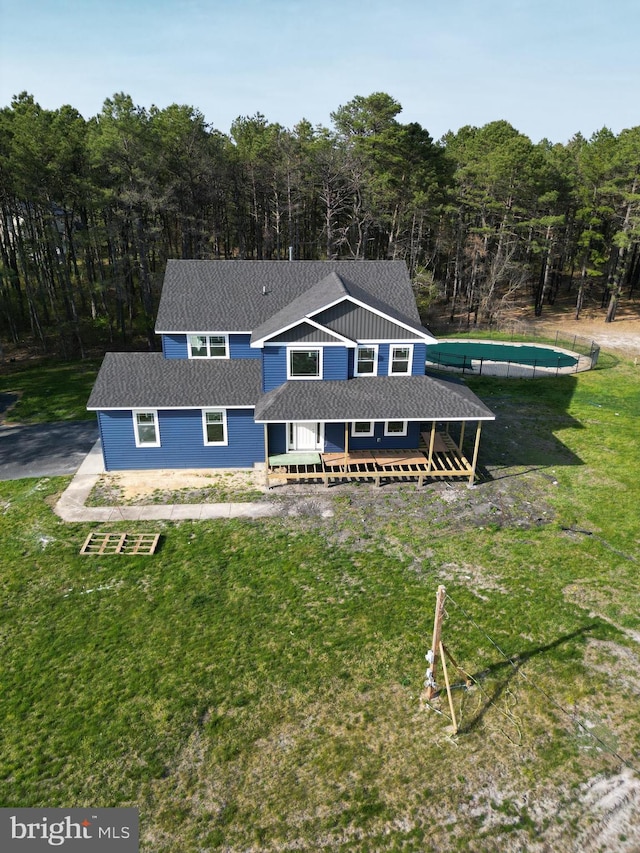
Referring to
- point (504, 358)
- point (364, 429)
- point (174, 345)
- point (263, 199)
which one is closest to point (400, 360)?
point (364, 429)

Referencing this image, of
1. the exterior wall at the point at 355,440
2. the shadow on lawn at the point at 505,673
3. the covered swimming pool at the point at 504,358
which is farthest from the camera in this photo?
the covered swimming pool at the point at 504,358

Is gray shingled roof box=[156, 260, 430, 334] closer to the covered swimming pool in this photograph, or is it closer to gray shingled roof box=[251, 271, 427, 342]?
gray shingled roof box=[251, 271, 427, 342]

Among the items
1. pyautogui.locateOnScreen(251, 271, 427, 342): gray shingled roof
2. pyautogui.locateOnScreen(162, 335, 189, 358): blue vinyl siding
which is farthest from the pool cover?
pyautogui.locateOnScreen(162, 335, 189, 358): blue vinyl siding

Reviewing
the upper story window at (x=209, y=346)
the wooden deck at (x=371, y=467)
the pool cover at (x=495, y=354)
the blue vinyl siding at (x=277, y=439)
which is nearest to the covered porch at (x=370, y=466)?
the wooden deck at (x=371, y=467)

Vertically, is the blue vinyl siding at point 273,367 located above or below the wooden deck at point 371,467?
above

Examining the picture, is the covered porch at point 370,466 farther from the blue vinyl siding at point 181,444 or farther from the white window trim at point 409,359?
the white window trim at point 409,359

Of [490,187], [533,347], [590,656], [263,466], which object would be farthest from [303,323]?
[490,187]

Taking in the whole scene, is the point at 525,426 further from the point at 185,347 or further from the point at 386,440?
the point at 185,347
